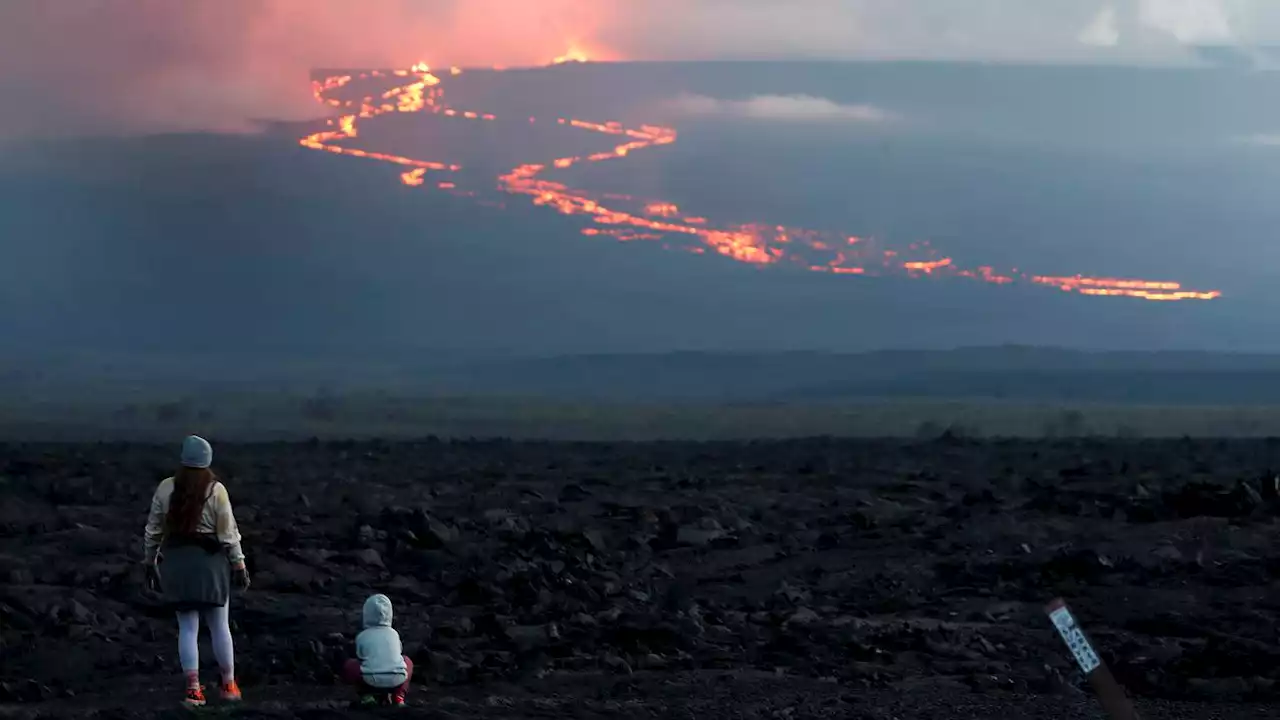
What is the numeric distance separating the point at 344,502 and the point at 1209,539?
12695mm

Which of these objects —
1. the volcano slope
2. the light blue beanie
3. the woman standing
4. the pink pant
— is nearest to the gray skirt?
the woman standing

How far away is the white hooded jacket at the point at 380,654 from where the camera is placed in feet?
35.4

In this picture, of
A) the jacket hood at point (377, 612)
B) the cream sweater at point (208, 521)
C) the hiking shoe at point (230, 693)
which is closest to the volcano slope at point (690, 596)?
the hiking shoe at point (230, 693)

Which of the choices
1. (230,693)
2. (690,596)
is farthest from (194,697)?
(690,596)

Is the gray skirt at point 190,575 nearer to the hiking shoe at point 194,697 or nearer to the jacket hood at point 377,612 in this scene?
the hiking shoe at point 194,697

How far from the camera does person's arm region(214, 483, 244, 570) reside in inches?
431

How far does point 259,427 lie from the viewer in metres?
85.5

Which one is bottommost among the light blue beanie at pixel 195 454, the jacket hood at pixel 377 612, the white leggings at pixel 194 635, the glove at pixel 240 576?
the white leggings at pixel 194 635

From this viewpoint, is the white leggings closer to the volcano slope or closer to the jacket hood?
the volcano slope

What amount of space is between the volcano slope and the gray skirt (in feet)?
2.14

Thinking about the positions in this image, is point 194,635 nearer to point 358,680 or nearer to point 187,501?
point 187,501

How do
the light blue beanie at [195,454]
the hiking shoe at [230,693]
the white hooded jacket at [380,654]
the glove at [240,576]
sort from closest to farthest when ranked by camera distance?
1. the white hooded jacket at [380,654]
2. the light blue beanie at [195,454]
3. the glove at [240,576]
4. the hiking shoe at [230,693]

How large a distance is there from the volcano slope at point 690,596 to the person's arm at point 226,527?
939 mm

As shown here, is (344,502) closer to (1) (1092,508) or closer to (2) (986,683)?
(1) (1092,508)
